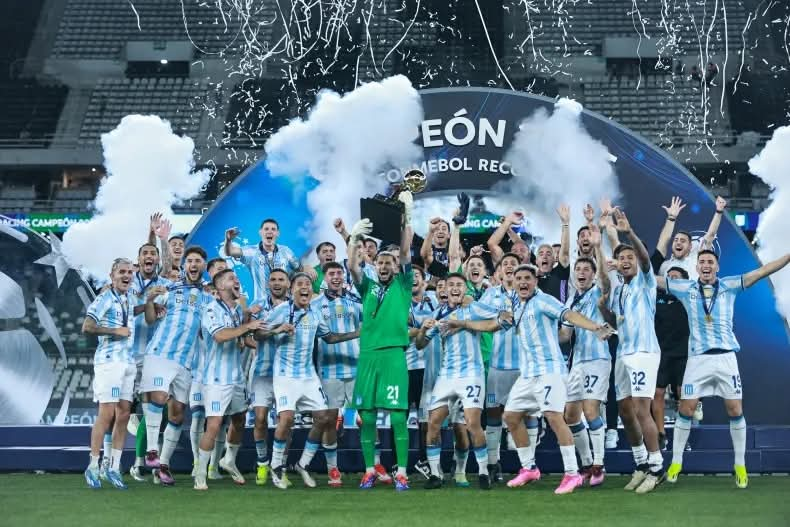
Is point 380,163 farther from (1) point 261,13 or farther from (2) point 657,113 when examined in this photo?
(1) point 261,13

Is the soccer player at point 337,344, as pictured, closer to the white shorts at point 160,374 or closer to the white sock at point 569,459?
the white shorts at point 160,374

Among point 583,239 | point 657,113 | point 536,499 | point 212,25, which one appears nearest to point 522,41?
point 657,113

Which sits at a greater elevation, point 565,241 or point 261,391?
point 565,241

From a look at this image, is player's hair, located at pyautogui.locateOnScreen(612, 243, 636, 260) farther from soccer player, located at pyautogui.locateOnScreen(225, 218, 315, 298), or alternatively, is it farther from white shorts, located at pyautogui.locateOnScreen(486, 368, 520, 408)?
soccer player, located at pyautogui.locateOnScreen(225, 218, 315, 298)

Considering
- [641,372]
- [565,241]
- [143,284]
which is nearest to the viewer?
[641,372]

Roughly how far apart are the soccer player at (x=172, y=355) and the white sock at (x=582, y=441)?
2946 mm

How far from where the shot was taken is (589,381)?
8.41m

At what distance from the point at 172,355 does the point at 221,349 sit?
49 cm

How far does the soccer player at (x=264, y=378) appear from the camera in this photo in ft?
28.1

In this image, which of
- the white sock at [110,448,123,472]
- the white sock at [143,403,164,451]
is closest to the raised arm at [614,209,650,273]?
the white sock at [143,403,164,451]

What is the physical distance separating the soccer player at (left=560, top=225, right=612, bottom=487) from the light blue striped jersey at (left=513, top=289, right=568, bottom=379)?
1.55ft

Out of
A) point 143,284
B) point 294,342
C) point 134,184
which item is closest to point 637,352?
point 294,342

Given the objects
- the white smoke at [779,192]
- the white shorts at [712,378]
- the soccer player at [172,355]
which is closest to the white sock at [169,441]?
the soccer player at [172,355]

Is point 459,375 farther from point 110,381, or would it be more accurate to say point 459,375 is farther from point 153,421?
point 110,381
